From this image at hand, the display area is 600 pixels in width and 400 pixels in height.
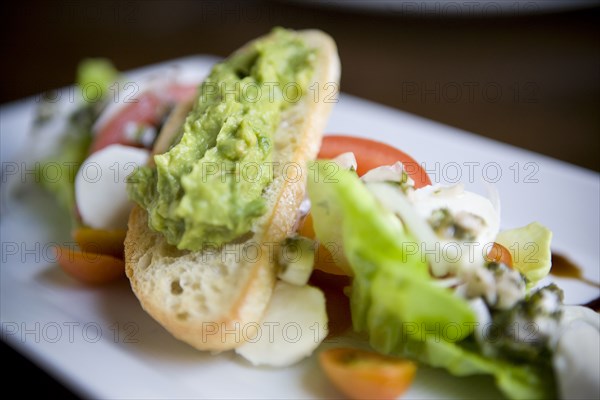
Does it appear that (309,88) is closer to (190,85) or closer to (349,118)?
(349,118)

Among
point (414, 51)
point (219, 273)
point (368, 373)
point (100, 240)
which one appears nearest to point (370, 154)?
point (219, 273)

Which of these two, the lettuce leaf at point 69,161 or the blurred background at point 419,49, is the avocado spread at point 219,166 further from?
the blurred background at point 419,49

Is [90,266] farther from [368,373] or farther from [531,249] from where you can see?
[531,249]

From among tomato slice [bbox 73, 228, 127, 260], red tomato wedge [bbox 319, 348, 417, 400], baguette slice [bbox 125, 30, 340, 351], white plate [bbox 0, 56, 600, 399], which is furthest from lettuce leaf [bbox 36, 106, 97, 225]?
red tomato wedge [bbox 319, 348, 417, 400]

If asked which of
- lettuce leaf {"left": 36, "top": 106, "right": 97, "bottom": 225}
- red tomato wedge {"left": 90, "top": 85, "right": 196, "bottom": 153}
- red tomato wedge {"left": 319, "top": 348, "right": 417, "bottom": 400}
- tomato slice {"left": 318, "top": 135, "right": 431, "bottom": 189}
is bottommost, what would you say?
lettuce leaf {"left": 36, "top": 106, "right": 97, "bottom": 225}

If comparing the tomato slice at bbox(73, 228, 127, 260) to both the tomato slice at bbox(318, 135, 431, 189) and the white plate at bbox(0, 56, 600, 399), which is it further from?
the tomato slice at bbox(318, 135, 431, 189)

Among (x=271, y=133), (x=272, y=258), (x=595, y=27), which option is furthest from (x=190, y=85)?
(x=595, y=27)
